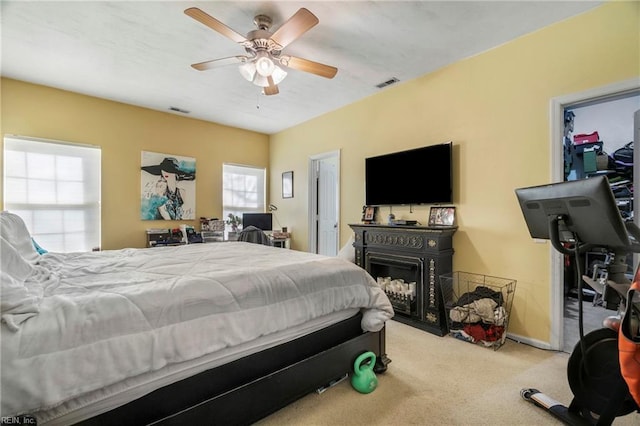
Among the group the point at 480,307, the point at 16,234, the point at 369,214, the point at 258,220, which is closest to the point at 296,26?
the point at 16,234

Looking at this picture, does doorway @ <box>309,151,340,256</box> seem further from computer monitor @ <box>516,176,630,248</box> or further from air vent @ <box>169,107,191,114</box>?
computer monitor @ <box>516,176,630,248</box>

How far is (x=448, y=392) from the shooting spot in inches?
75.1

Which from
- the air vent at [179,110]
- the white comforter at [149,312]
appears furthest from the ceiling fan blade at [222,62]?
the air vent at [179,110]

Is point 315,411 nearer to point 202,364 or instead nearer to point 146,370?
point 202,364

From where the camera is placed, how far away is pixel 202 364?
1354mm

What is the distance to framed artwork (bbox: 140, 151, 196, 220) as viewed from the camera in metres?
4.43

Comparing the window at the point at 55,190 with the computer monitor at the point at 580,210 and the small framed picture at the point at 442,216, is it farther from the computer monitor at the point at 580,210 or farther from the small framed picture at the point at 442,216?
the computer monitor at the point at 580,210

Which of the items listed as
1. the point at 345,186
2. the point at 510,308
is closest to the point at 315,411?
the point at 510,308

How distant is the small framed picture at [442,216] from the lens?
3.12 meters

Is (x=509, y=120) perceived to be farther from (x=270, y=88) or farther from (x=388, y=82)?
(x=270, y=88)

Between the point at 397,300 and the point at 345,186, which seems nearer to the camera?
the point at 397,300

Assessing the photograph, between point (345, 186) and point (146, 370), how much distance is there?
3.59 meters

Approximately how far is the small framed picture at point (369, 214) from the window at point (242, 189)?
103 inches

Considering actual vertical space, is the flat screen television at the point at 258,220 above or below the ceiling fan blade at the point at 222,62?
below
